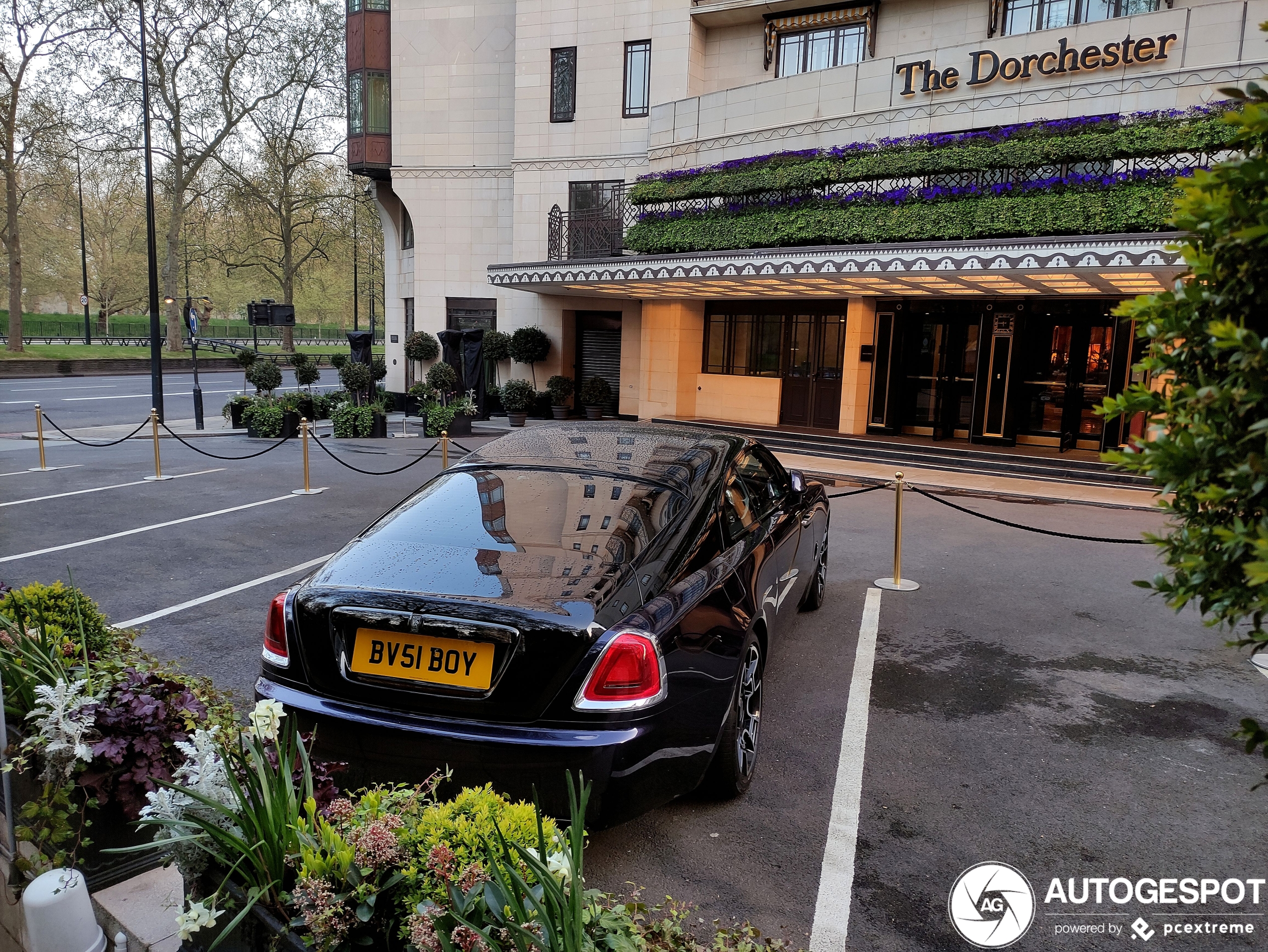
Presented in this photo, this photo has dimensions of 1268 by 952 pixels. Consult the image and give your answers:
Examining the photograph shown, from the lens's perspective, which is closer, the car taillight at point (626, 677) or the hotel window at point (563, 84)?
the car taillight at point (626, 677)

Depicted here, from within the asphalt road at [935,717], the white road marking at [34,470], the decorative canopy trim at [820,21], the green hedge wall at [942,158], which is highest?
the decorative canopy trim at [820,21]

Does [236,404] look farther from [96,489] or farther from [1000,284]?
[1000,284]

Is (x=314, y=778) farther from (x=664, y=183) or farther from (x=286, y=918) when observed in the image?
(x=664, y=183)

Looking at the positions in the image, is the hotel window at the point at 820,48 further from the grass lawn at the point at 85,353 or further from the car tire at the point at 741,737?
the grass lawn at the point at 85,353

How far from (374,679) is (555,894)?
5.28 ft

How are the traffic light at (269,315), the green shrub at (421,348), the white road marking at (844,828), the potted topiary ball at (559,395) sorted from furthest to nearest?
1. the green shrub at (421,348)
2. the traffic light at (269,315)
3. the potted topiary ball at (559,395)
4. the white road marking at (844,828)

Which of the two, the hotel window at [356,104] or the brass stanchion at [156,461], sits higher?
the hotel window at [356,104]

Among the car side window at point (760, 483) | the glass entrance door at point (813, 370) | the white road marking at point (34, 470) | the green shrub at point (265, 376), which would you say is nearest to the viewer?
the car side window at point (760, 483)

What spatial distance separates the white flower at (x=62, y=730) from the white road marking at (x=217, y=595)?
330cm

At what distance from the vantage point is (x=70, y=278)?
6194 centimetres

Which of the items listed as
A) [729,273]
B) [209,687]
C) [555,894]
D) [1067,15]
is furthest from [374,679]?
[1067,15]

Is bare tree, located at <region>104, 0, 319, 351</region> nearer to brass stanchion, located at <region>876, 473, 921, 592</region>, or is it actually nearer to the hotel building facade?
the hotel building facade

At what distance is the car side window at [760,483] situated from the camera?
203 inches

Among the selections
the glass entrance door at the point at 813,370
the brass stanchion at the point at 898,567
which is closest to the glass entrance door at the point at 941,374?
the glass entrance door at the point at 813,370
